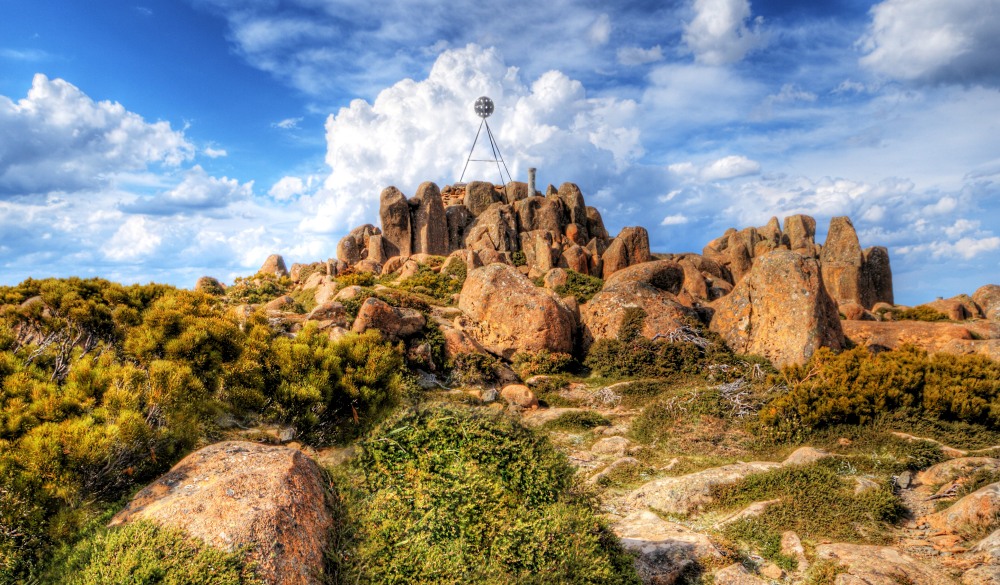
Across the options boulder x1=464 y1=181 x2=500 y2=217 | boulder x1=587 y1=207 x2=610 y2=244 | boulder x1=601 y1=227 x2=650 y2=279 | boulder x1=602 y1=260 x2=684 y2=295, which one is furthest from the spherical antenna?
boulder x1=602 y1=260 x2=684 y2=295

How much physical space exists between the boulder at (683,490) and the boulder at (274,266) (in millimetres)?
41879

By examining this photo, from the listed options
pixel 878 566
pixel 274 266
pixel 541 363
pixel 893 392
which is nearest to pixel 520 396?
pixel 541 363

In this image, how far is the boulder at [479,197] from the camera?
59031 mm

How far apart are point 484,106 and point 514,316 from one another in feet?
164

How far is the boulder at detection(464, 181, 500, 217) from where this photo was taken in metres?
59.0

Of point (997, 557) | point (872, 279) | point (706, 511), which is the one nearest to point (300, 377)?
point (706, 511)

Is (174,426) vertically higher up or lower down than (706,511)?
higher up

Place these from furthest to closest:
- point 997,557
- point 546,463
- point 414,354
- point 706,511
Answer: point 414,354, point 706,511, point 997,557, point 546,463

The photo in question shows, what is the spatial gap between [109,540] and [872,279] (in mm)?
55601

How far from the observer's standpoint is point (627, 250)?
146ft

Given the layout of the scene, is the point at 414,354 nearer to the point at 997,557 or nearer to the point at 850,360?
the point at 850,360

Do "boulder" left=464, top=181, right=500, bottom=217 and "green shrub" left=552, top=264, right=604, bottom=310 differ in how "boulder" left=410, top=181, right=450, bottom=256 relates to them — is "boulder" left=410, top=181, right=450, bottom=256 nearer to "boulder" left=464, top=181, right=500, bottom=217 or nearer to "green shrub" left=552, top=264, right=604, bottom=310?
"boulder" left=464, top=181, right=500, bottom=217

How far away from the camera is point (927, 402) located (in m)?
13.3

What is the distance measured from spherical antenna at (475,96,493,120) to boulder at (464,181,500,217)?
1117 centimetres
